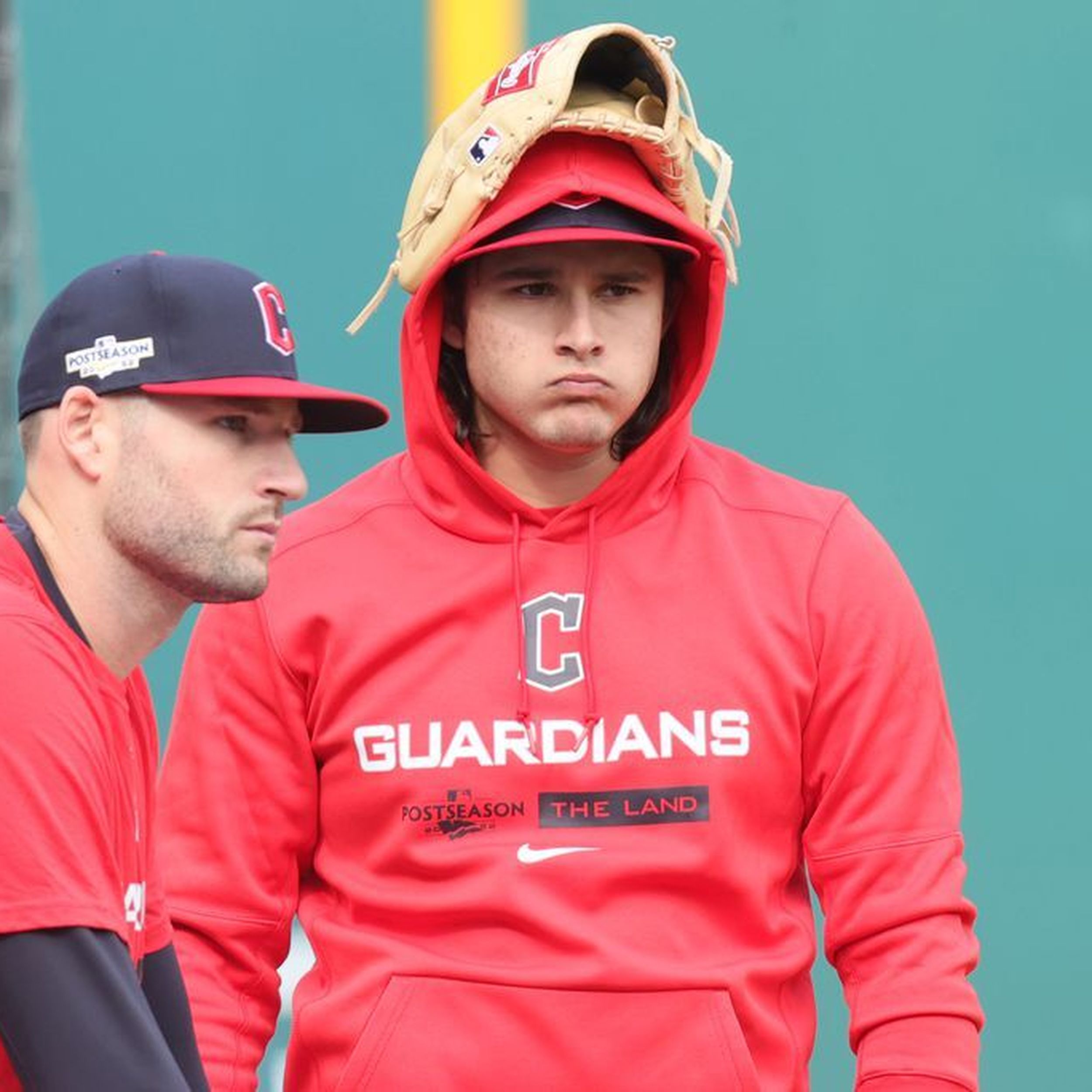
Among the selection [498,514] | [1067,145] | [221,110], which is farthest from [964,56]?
[498,514]

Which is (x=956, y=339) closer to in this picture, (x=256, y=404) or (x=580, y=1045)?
(x=580, y=1045)

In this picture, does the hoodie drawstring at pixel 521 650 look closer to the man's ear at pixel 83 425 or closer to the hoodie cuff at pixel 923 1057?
the hoodie cuff at pixel 923 1057

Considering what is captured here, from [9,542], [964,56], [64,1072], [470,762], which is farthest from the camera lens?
[964,56]

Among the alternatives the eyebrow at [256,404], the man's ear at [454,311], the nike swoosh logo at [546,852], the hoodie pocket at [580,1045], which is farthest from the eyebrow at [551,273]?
the hoodie pocket at [580,1045]

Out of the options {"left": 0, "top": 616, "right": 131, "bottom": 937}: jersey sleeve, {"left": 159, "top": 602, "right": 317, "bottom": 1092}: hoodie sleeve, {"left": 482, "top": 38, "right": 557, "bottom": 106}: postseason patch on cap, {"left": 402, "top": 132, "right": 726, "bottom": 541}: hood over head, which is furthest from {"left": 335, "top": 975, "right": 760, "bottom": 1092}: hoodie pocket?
{"left": 482, "top": 38, "right": 557, "bottom": 106}: postseason patch on cap

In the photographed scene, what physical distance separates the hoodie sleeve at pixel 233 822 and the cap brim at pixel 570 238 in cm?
46

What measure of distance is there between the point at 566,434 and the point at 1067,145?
1.41 meters

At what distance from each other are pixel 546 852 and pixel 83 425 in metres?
0.71

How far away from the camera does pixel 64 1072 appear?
1.87m

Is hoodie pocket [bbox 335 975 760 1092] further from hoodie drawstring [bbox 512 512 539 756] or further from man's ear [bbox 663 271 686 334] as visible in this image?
man's ear [bbox 663 271 686 334]

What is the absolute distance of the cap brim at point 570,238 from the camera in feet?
8.46

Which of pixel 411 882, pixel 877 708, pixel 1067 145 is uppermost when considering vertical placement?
pixel 1067 145

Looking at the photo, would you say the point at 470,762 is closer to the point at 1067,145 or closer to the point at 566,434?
the point at 566,434

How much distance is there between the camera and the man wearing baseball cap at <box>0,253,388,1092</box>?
6.17 feet
